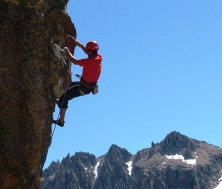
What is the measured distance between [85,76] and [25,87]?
2456 mm

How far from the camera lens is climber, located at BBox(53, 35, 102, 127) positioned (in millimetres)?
13188

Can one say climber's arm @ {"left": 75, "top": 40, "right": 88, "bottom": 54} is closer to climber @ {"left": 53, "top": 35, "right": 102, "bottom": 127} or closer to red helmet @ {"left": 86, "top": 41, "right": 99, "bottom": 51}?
climber @ {"left": 53, "top": 35, "right": 102, "bottom": 127}

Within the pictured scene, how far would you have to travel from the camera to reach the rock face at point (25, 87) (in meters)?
11.3

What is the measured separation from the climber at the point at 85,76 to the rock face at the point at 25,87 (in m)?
0.99

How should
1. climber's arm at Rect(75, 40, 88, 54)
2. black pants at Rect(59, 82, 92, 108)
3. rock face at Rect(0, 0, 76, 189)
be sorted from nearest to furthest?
rock face at Rect(0, 0, 76, 189) < climber's arm at Rect(75, 40, 88, 54) < black pants at Rect(59, 82, 92, 108)

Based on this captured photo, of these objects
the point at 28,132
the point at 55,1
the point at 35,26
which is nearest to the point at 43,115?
the point at 28,132

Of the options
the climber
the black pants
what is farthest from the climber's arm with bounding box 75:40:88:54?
the black pants

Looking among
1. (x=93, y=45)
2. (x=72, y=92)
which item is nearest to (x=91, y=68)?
(x=93, y=45)

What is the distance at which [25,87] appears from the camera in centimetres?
1175

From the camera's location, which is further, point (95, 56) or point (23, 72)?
point (95, 56)

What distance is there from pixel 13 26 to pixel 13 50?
2.21 feet

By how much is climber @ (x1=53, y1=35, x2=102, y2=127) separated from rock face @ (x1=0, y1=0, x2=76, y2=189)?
3.26 feet

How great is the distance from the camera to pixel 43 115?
39.1 ft

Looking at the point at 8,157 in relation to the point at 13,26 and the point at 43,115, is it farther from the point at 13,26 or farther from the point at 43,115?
the point at 13,26
